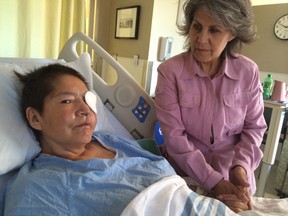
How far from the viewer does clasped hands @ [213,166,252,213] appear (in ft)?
2.95

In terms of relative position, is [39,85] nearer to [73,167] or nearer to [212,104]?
[73,167]

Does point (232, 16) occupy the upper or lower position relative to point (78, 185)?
upper

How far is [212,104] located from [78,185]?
24.1 inches

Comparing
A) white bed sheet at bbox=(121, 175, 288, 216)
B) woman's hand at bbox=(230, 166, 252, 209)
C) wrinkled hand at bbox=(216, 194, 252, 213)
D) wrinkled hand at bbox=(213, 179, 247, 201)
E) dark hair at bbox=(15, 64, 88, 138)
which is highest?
dark hair at bbox=(15, 64, 88, 138)

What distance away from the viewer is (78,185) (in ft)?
2.39

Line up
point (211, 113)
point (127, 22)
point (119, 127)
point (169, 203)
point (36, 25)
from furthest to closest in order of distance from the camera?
point (127, 22) → point (36, 25) → point (119, 127) → point (211, 113) → point (169, 203)

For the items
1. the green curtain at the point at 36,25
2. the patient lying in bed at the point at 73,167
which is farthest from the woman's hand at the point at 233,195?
the green curtain at the point at 36,25

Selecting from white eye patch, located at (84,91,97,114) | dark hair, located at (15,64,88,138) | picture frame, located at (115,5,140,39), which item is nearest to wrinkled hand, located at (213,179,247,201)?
white eye patch, located at (84,91,97,114)

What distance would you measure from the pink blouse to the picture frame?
2153 millimetres

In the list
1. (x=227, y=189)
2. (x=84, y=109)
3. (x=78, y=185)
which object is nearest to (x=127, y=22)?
(x=84, y=109)

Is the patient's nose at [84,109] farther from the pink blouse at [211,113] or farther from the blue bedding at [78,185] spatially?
the pink blouse at [211,113]

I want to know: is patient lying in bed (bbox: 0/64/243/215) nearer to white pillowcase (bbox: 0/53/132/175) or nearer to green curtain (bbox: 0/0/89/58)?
white pillowcase (bbox: 0/53/132/175)

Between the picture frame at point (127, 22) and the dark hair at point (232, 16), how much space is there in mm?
2091

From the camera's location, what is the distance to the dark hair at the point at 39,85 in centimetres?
88
